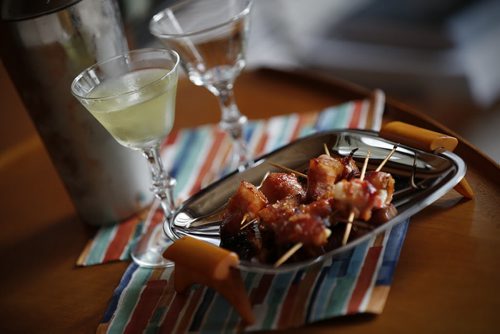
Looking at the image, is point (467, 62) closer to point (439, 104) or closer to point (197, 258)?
point (439, 104)

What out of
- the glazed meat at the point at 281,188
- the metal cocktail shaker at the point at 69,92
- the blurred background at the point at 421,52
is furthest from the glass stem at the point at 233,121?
the blurred background at the point at 421,52

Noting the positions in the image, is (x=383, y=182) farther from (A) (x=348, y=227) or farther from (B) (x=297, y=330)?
(B) (x=297, y=330)

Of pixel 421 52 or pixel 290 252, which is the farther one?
pixel 421 52

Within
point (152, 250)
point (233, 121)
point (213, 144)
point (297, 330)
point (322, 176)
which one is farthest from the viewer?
point (213, 144)

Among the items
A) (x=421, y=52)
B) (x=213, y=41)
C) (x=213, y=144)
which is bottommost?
(x=421, y=52)

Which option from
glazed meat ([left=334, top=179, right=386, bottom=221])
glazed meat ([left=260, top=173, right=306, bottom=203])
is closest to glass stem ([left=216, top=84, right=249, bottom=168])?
glazed meat ([left=260, top=173, right=306, bottom=203])

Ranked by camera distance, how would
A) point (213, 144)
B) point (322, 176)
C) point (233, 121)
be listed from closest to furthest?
1. point (322, 176)
2. point (233, 121)
3. point (213, 144)

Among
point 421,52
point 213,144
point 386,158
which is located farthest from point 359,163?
point 421,52
